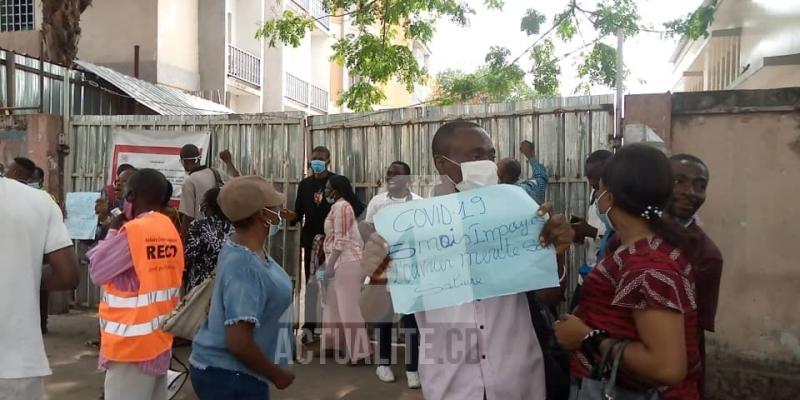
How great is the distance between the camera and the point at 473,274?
86.1 inches

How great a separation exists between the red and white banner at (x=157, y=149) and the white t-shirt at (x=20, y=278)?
5116 mm

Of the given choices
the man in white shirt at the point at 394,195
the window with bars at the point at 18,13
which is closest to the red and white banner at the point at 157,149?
the man in white shirt at the point at 394,195

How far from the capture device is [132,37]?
1483 centimetres

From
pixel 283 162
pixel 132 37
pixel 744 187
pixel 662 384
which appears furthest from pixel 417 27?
pixel 662 384

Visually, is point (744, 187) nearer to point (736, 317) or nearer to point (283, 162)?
point (736, 317)

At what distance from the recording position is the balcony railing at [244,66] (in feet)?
57.6

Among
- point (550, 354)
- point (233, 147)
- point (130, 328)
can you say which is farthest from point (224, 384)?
point (233, 147)

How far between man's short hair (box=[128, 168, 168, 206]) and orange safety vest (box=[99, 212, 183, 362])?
17 cm

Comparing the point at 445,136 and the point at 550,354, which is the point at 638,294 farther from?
the point at 445,136

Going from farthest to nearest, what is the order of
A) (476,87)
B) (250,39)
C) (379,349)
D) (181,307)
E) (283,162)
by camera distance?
1. (250,39)
2. (476,87)
3. (283,162)
4. (379,349)
5. (181,307)

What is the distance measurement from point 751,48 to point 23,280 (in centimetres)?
1111

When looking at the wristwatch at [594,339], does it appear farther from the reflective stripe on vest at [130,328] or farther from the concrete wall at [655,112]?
the concrete wall at [655,112]

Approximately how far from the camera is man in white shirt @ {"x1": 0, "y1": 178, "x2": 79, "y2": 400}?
263cm

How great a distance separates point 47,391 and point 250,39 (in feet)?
51.1
